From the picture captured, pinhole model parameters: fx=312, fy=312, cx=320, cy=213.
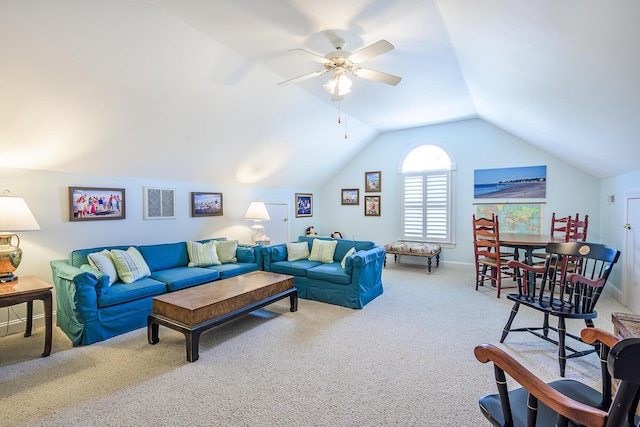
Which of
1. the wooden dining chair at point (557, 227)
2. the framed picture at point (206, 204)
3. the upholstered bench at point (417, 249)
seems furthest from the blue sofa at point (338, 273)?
the wooden dining chair at point (557, 227)

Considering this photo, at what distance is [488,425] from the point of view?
1913mm

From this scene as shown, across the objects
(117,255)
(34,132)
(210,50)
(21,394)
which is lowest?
(21,394)

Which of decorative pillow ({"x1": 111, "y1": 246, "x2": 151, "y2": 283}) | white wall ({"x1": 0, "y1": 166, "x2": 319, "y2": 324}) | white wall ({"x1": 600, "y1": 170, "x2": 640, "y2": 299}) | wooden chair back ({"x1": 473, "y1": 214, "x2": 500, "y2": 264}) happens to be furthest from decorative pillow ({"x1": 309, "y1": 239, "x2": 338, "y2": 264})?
white wall ({"x1": 600, "y1": 170, "x2": 640, "y2": 299})

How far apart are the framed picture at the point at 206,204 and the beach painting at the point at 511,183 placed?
16.0ft

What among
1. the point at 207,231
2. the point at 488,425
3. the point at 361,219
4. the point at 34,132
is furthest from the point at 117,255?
the point at 361,219

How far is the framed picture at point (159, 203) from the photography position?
4.51 m

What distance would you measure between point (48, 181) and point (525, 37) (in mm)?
4853

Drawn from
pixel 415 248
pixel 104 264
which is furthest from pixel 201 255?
pixel 415 248

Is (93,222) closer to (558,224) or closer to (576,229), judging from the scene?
(576,229)

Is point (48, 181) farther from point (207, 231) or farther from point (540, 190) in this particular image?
point (540, 190)

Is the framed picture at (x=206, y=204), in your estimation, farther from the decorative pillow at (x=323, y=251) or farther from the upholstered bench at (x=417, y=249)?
the upholstered bench at (x=417, y=249)

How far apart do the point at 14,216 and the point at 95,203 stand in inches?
43.1

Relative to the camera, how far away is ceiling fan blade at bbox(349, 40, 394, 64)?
2430 mm

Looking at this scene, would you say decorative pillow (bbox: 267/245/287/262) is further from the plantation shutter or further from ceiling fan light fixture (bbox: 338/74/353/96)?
the plantation shutter
